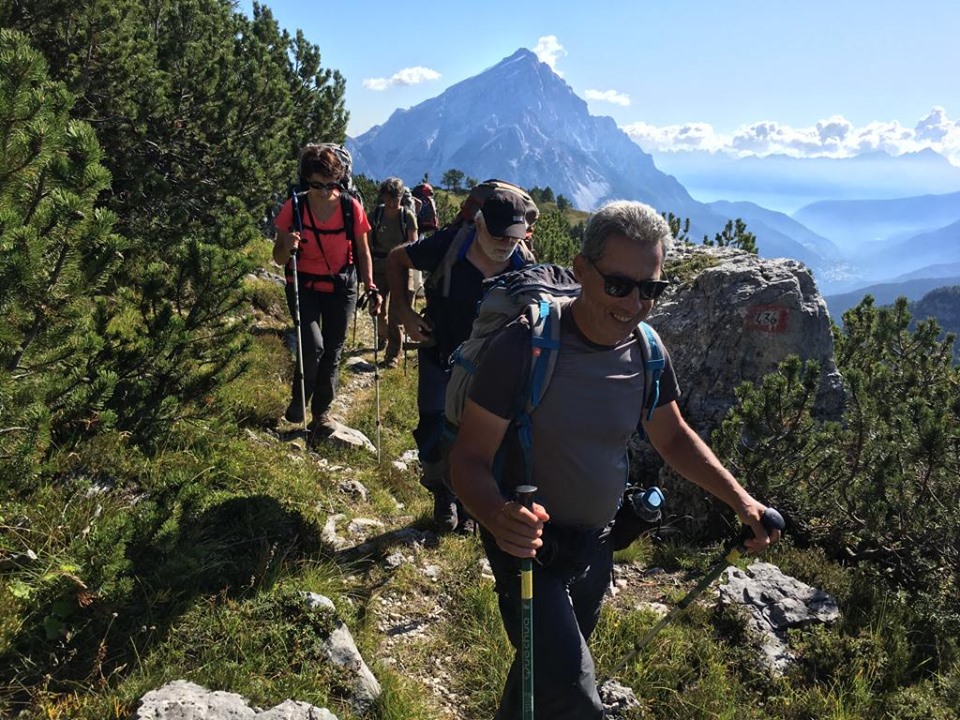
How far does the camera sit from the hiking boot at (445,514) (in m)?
5.36

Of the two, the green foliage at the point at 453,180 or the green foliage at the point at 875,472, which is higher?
the green foliage at the point at 453,180

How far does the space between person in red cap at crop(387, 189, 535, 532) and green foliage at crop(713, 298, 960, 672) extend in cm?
307

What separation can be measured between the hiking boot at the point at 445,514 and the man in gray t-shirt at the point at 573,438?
8.33 feet

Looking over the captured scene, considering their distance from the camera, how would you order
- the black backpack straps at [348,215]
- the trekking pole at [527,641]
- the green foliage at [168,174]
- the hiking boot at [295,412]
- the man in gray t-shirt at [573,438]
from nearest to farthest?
the trekking pole at [527,641], the man in gray t-shirt at [573,438], the green foliage at [168,174], the black backpack straps at [348,215], the hiking boot at [295,412]

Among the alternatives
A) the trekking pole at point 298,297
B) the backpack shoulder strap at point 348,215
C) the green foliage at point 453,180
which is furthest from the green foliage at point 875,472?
the green foliage at point 453,180

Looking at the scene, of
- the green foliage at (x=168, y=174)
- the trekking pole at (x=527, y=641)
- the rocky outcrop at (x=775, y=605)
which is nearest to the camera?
the trekking pole at (x=527, y=641)

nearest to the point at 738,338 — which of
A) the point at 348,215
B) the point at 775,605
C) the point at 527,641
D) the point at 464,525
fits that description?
the point at 775,605

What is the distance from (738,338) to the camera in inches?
305

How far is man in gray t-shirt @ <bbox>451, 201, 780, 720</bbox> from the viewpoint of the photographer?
2420 millimetres

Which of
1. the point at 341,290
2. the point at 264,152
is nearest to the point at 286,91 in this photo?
the point at 264,152

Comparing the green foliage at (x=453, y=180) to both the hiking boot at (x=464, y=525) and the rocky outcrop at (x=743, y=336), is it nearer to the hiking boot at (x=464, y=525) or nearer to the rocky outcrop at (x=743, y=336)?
the rocky outcrop at (x=743, y=336)

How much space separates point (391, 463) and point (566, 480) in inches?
175

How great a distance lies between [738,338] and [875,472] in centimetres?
265

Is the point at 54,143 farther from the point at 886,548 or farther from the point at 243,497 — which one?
the point at 886,548
